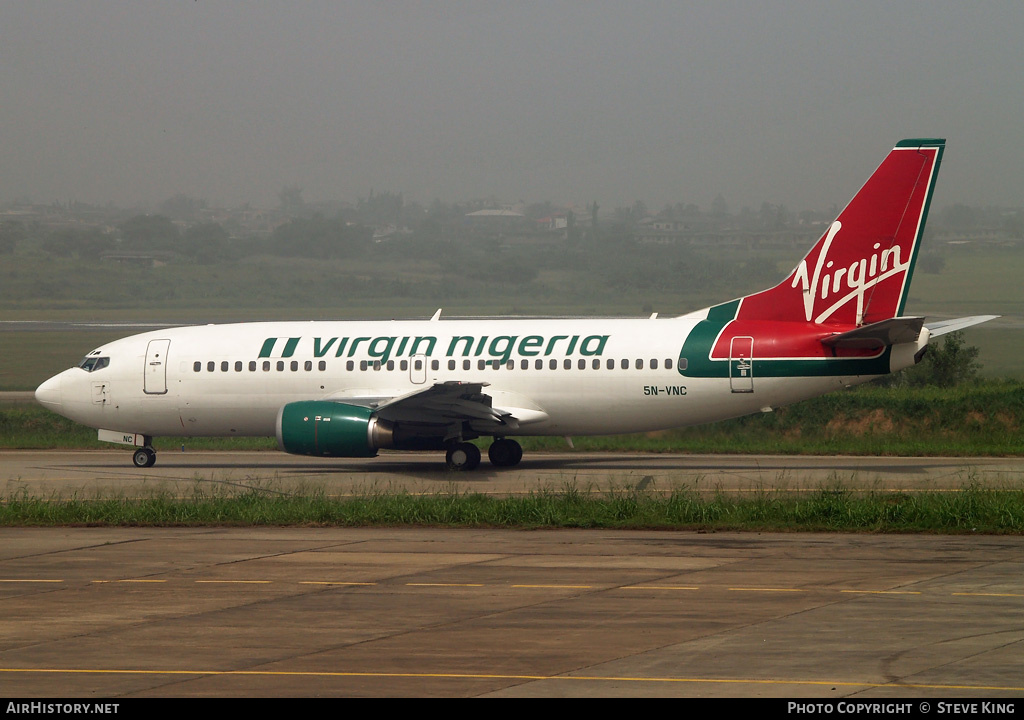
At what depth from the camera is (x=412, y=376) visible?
29766 mm

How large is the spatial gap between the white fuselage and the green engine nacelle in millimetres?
2303

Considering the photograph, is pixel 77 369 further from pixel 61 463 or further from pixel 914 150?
pixel 914 150

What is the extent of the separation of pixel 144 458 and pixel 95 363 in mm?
2881

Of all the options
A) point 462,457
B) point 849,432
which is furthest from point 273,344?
point 849,432

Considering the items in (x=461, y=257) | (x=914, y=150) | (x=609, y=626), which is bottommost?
(x=609, y=626)

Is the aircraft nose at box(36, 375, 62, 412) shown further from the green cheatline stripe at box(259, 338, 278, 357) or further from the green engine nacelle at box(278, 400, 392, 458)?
the green engine nacelle at box(278, 400, 392, 458)

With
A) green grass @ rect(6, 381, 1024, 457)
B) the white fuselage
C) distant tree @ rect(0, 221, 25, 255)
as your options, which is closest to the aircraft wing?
the white fuselage

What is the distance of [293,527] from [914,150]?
17031 millimetres

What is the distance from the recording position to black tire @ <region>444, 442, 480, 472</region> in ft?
95.1

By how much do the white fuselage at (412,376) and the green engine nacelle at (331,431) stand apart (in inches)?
90.7

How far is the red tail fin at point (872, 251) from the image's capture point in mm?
27672

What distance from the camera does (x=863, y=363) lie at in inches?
1061

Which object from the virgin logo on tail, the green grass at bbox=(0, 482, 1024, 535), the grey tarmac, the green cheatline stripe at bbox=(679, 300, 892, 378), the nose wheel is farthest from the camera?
the nose wheel

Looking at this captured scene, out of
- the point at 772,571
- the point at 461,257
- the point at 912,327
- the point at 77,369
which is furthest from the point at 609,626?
the point at 461,257
